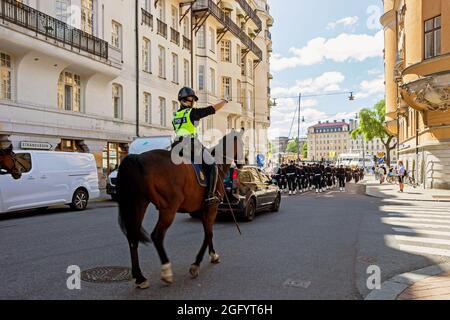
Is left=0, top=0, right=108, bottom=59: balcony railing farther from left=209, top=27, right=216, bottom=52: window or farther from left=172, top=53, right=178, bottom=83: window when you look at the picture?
left=209, top=27, right=216, bottom=52: window

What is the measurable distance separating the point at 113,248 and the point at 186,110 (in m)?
3.23

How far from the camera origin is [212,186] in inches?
236

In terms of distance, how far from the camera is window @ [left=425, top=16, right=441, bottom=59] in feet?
73.2

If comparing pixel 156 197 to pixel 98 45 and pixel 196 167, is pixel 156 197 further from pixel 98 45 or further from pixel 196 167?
pixel 98 45

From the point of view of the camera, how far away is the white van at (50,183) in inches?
466

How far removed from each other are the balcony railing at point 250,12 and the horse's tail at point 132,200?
1488 inches

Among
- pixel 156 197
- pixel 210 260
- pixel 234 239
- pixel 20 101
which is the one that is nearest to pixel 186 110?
pixel 156 197

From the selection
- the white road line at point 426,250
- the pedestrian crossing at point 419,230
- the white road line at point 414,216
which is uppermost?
the white road line at point 426,250

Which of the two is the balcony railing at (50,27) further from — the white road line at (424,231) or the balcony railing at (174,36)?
the white road line at (424,231)

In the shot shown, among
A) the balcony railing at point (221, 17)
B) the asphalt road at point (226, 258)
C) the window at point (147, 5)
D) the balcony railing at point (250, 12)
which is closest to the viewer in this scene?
the asphalt road at point (226, 258)

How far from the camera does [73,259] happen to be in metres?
6.52

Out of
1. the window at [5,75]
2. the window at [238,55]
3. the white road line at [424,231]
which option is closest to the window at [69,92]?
the window at [5,75]

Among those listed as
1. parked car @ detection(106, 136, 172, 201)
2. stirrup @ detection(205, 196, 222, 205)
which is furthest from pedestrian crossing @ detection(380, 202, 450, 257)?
parked car @ detection(106, 136, 172, 201)
